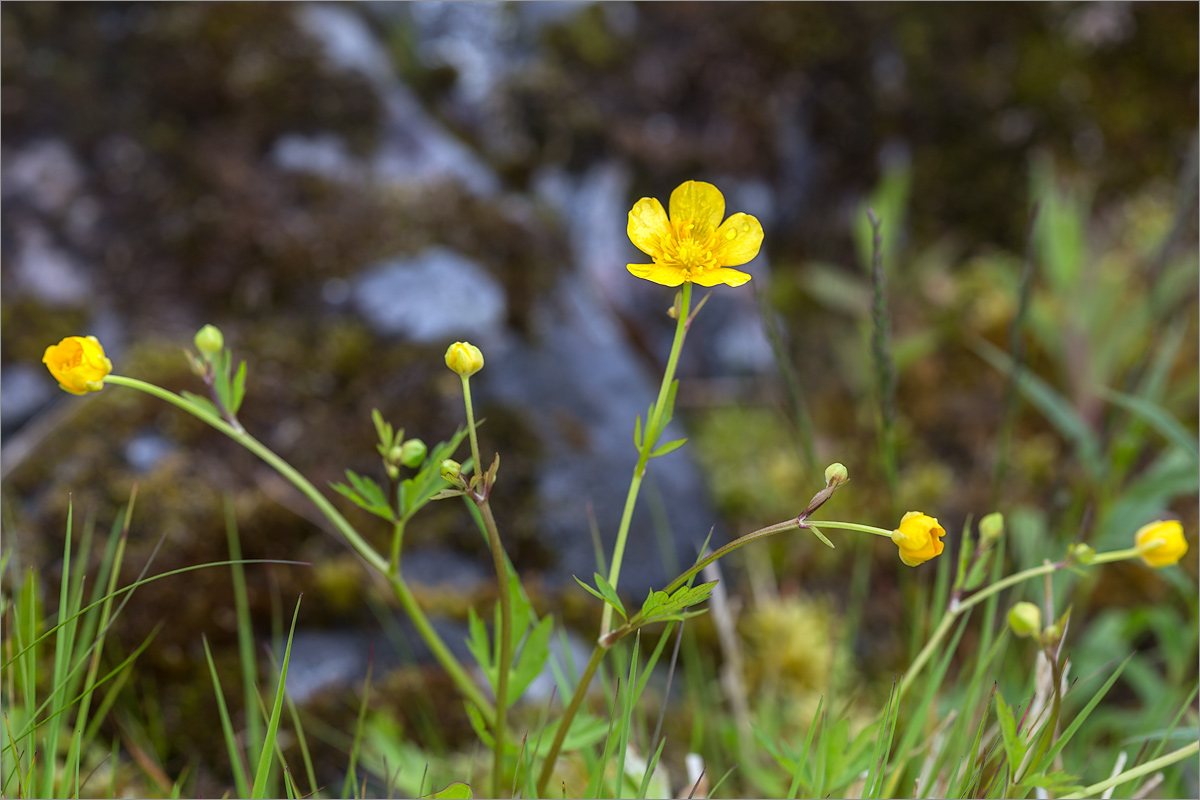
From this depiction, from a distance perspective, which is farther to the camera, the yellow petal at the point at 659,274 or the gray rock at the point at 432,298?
the gray rock at the point at 432,298

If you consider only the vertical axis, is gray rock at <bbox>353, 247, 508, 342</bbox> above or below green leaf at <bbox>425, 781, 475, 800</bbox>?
below

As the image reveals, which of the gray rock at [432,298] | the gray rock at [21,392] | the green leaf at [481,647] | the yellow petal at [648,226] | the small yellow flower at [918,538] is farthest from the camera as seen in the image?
the gray rock at [432,298]

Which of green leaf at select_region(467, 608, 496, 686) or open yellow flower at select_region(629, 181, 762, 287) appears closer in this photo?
open yellow flower at select_region(629, 181, 762, 287)

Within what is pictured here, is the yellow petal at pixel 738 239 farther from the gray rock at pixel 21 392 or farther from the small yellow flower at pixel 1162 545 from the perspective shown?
the gray rock at pixel 21 392

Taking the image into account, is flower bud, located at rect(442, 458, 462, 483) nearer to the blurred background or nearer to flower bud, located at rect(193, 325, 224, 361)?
flower bud, located at rect(193, 325, 224, 361)

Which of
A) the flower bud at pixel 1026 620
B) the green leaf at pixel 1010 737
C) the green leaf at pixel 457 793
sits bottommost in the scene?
the green leaf at pixel 457 793

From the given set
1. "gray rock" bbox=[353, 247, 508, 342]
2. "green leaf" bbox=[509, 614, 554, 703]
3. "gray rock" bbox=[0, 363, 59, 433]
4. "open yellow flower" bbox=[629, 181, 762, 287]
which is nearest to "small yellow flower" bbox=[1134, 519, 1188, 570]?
"open yellow flower" bbox=[629, 181, 762, 287]

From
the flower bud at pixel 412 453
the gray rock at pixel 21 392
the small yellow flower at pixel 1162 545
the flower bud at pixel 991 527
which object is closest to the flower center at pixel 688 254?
the flower bud at pixel 412 453

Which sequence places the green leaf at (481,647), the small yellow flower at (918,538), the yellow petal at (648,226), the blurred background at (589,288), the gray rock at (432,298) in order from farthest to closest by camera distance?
the gray rock at (432,298) < the blurred background at (589,288) < the green leaf at (481,647) < the yellow petal at (648,226) < the small yellow flower at (918,538)
